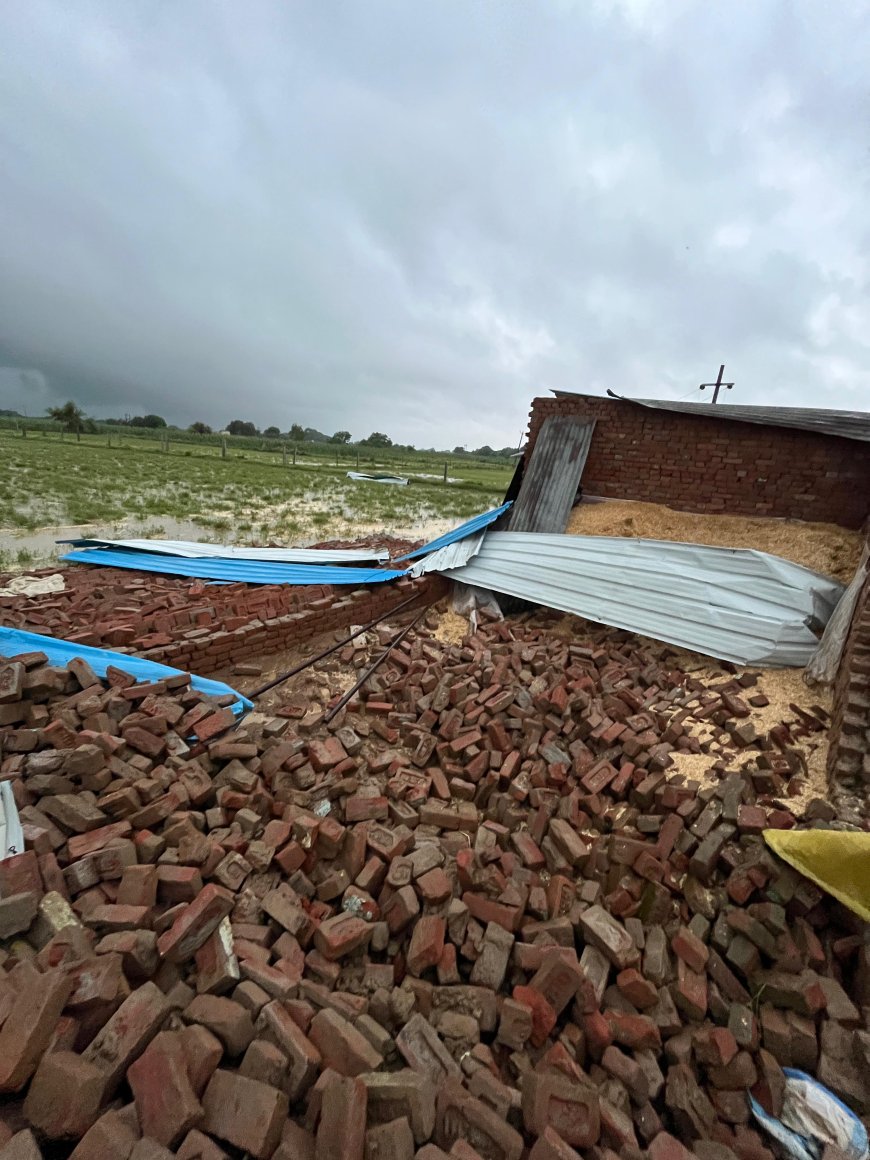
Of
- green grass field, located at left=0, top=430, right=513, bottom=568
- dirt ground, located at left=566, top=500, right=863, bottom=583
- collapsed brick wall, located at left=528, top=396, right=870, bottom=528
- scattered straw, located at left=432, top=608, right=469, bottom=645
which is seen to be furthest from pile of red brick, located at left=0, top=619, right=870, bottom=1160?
green grass field, located at left=0, top=430, right=513, bottom=568

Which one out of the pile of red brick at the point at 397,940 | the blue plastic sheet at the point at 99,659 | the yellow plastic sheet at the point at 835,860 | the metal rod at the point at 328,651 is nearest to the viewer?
the pile of red brick at the point at 397,940

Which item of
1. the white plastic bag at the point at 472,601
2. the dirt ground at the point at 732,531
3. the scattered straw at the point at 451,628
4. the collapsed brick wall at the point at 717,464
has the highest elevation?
the collapsed brick wall at the point at 717,464

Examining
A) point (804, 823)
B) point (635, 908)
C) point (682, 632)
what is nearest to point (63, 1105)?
point (635, 908)

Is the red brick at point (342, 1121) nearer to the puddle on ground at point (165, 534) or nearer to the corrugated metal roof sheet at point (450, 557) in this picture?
the corrugated metal roof sheet at point (450, 557)

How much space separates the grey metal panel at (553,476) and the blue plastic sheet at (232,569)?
8.15ft

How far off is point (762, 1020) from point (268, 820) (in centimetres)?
279

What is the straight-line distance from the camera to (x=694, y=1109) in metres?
2.00

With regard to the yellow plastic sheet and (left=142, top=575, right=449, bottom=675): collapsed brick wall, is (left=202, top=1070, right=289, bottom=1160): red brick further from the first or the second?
(left=142, top=575, right=449, bottom=675): collapsed brick wall

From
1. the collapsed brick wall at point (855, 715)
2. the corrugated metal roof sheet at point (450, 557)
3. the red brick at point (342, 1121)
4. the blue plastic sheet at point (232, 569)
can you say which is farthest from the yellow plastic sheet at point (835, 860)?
the blue plastic sheet at point (232, 569)

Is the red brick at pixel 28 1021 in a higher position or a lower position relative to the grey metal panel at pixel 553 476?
lower

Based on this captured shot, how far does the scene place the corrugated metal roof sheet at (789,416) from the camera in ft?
18.9

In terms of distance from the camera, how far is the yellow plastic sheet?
2.49m

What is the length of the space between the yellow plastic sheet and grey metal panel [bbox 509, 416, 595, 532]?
5.17 meters

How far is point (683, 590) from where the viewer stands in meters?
5.21
